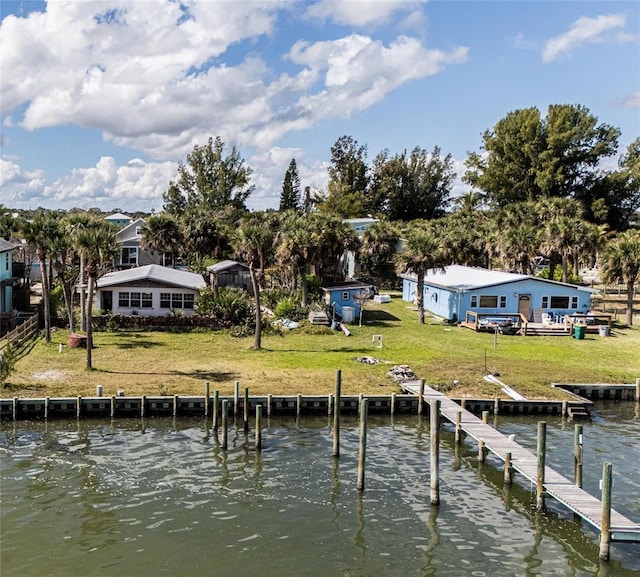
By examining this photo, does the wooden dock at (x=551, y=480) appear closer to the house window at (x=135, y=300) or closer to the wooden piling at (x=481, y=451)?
the wooden piling at (x=481, y=451)

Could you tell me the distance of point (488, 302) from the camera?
2013 inches

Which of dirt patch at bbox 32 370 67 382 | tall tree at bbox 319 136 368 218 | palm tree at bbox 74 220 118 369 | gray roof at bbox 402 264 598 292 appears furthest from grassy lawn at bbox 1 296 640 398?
tall tree at bbox 319 136 368 218

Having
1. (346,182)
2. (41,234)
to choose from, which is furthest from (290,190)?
(41,234)

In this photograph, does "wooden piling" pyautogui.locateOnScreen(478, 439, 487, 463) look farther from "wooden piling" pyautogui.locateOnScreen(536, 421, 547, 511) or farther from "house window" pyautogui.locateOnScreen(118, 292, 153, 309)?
"house window" pyautogui.locateOnScreen(118, 292, 153, 309)

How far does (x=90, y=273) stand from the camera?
34.0m

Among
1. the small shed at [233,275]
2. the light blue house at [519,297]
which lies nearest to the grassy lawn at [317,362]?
the light blue house at [519,297]

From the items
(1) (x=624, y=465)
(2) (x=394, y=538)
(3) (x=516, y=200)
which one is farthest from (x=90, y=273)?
(3) (x=516, y=200)

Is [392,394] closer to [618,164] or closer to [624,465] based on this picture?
[624,465]

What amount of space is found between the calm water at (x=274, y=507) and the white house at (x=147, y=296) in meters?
21.3

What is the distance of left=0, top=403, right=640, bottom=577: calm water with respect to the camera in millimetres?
17016

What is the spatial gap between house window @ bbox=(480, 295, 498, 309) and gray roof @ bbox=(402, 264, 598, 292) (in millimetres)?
1096

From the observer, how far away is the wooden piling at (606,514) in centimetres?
1684

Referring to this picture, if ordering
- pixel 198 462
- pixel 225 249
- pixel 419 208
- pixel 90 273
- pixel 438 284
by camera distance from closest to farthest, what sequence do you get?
pixel 198 462, pixel 90 273, pixel 438 284, pixel 225 249, pixel 419 208

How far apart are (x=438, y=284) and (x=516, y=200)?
131ft
